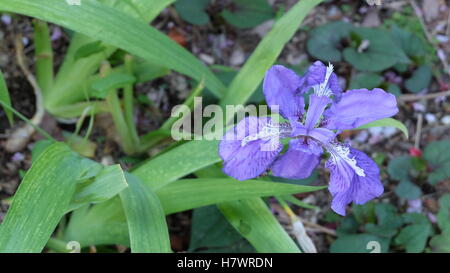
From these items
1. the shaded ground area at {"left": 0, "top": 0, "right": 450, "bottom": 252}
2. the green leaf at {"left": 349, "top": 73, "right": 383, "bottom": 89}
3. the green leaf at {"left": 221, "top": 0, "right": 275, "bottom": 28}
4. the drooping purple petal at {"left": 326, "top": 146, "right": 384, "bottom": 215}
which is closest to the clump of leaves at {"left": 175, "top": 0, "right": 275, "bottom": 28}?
the green leaf at {"left": 221, "top": 0, "right": 275, "bottom": 28}

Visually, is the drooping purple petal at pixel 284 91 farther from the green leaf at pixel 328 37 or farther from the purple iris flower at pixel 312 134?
the green leaf at pixel 328 37

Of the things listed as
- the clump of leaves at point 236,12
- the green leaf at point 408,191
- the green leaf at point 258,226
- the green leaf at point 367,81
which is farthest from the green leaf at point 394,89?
the green leaf at point 258,226

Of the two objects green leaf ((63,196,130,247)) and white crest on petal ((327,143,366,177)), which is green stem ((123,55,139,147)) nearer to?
green leaf ((63,196,130,247))

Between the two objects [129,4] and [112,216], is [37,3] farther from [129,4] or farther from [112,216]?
[112,216]

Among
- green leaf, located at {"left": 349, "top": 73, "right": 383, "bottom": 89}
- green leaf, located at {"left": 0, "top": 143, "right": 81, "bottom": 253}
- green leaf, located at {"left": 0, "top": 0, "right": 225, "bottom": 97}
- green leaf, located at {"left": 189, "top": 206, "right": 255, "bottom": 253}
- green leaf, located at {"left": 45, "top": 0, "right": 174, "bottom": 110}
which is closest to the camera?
green leaf, located at {"left": 0, "top": 143, "right": 81, "bottom": 253}

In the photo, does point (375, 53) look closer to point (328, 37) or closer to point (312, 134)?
point (328, 37)

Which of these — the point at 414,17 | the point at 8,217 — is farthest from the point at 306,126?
the point at 414,17

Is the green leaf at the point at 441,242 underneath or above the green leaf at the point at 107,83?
underneath
